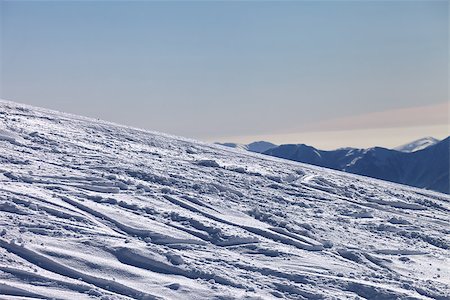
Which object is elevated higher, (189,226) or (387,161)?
(387,161)

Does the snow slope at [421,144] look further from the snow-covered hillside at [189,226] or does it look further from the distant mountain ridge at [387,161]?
the snow-covered hillside at [189,226]

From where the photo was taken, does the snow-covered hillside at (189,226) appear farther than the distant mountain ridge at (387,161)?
No

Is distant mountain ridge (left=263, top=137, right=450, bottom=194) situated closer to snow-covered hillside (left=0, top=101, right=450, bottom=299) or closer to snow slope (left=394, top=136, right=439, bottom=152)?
snow slope (left=394, top=136, right=439, bottom=152)

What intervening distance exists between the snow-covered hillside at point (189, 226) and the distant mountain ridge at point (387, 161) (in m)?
91.6

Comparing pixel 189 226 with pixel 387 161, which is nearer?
pixel 189 226

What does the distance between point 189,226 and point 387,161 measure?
10630cm

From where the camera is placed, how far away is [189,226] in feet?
42.7

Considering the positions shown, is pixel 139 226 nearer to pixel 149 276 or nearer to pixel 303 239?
pixel 149 276

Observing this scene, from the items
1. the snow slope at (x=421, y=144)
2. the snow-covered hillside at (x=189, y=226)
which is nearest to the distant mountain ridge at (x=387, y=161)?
the snow slope at (x=421, y=144)

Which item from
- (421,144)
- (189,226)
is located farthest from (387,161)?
(189,226)

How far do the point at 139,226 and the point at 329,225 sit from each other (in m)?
4.45

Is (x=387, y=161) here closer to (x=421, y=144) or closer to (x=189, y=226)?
(x=421, y=144)

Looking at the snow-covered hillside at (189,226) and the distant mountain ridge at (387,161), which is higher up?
the distant mountain ridge at (387,161)

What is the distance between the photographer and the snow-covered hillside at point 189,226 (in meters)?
10.4
